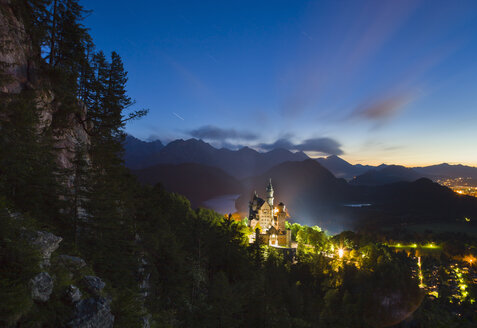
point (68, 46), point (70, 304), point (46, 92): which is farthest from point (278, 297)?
point (68, 46)

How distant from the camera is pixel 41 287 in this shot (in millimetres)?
7082

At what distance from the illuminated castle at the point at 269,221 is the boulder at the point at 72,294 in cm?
5755

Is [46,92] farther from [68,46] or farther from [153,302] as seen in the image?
[153,302]

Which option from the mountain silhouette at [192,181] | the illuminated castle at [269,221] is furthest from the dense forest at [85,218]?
the mountain silhouette at [192,181]

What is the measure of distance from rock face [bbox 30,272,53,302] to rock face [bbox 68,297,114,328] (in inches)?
51.9

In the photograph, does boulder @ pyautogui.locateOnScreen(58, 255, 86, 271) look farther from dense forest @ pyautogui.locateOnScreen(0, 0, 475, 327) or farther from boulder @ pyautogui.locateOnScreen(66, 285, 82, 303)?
boulder @ pyautogui.locateOnScreen(66, 285, 82, 303)

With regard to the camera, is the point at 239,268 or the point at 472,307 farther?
the point at 472,307

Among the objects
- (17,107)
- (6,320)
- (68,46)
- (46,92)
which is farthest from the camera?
(68,46)

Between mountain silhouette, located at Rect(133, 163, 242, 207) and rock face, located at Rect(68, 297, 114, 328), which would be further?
mountain silhouette, located at Rect(133, 163, 242, 207)

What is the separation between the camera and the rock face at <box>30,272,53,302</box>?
22.6 feet

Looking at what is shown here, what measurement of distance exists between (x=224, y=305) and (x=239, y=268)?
44.1ft

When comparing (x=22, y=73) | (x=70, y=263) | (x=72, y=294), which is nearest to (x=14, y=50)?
(x=22, y=73)

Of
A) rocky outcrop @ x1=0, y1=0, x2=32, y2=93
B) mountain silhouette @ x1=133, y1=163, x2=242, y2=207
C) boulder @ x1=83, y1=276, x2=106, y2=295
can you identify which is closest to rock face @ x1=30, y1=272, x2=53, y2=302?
boulder @ x1=83, y1=276, x2=106, y2=295

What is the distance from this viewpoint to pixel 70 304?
793cm
